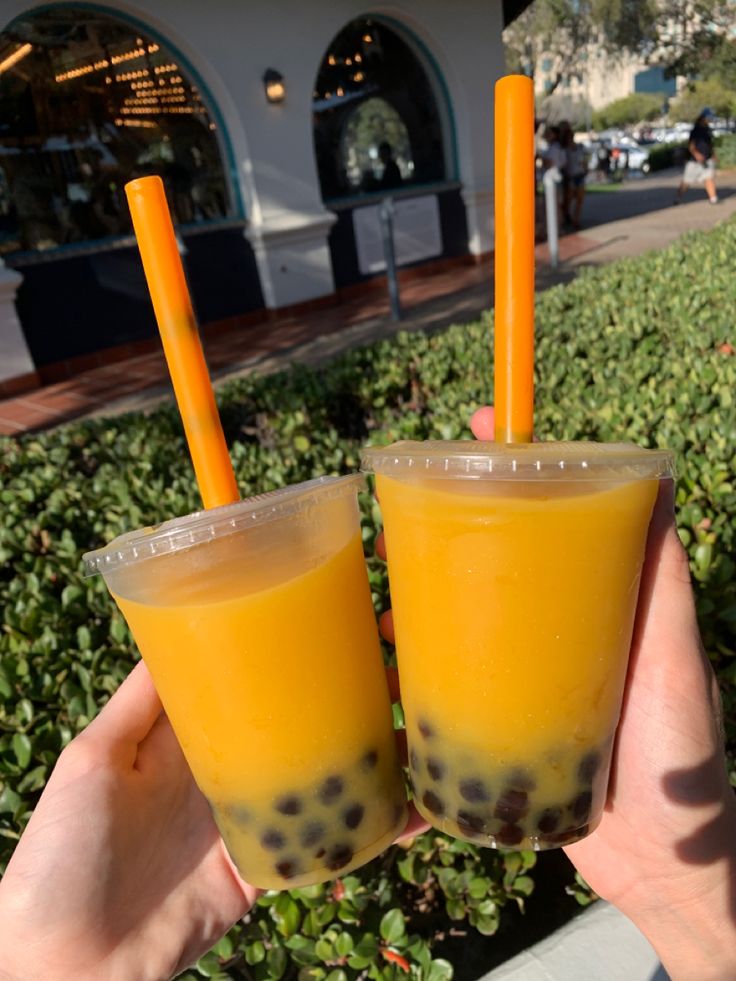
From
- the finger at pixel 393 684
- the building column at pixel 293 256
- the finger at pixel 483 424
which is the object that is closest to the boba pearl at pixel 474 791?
the finger at pixel 393 684

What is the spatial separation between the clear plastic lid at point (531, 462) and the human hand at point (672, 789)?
22 cm

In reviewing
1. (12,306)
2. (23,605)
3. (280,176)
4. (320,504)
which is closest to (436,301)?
(280,176)

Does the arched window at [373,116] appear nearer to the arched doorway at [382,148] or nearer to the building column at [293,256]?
the arched doorway at [382,148]

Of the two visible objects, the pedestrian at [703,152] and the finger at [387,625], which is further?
the pedestrian at [703,152]

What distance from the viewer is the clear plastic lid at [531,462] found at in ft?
3.32

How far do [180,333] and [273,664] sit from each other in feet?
1.70

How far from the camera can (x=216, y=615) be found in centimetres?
106

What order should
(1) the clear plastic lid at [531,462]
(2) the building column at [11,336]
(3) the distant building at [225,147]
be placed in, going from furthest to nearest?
(3) the distant building at [225,147] → (2) the building column at [11,336] → (1) the clear plastic lid at [531,462]

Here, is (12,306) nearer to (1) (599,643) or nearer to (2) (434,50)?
(2) (434,50)

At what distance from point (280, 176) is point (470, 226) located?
3.78 m

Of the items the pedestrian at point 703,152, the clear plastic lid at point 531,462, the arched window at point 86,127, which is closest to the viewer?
the clear plastic lid at point 531,462

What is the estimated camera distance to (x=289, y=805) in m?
1.20

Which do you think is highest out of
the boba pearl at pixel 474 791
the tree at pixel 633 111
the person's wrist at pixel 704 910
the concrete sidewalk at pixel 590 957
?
the tree at pixel 633 111

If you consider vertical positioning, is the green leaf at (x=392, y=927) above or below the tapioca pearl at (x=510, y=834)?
below
